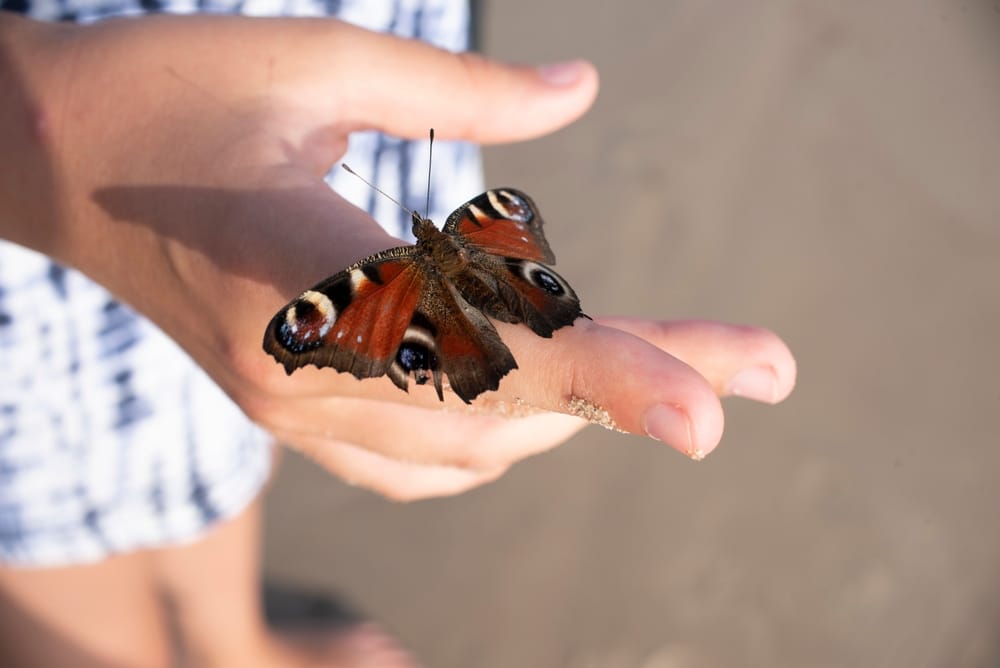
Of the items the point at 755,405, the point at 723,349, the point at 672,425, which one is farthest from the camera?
the point at 755,405

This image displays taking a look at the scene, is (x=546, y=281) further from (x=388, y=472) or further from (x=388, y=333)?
(x=388, y=472)

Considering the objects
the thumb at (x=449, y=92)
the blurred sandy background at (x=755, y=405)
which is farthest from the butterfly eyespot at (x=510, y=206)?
the blurred sandy background at (x=755, y=405)

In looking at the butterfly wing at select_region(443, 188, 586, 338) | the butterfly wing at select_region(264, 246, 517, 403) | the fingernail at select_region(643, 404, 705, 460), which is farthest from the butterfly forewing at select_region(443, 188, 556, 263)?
the fingernail at select_region(643, 404, 705, 460)

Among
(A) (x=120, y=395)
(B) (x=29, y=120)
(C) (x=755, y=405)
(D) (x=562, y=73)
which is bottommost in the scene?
(C) (x=755, y=405)

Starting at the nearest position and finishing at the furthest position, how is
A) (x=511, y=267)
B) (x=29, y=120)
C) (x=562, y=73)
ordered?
(x=511, y=267) < (x=29, y=120) < (x=562, y=73)

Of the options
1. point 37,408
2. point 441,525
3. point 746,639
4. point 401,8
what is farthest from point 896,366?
point 37,408

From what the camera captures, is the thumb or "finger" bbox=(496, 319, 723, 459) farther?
the thumb

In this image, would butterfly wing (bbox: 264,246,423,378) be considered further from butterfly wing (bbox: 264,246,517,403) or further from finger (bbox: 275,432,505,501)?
finger (bbox: 275,432,505,501)

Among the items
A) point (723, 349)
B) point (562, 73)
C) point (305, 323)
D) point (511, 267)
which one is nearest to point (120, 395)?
point (305, 323)
